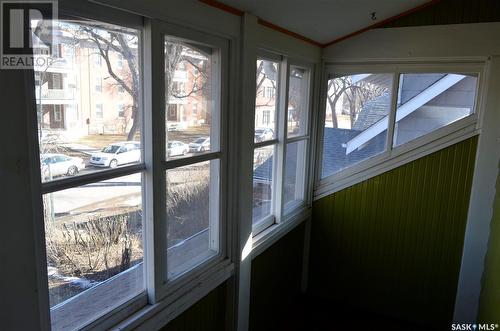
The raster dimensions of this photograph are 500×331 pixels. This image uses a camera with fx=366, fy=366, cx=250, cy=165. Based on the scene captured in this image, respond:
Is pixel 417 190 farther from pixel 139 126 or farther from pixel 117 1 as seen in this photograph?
pixel 117 1

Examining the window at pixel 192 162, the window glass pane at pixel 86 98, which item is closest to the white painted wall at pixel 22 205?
the window glass pane at pixel 86 98

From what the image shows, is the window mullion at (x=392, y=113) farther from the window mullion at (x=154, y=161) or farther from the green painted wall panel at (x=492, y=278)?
the window mullion at (x=154, y=161)

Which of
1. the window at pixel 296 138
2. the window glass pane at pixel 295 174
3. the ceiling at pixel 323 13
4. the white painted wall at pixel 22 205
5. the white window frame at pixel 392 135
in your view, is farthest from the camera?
the window glass pane at pixel 295 174

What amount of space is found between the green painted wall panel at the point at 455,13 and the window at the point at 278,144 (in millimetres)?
938

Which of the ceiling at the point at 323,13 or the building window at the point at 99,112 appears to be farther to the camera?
the ceiling at the point at 323,13

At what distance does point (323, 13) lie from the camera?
7.90 ft

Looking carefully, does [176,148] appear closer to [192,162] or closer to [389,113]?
[192,162]

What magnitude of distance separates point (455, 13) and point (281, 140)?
5.45 feet

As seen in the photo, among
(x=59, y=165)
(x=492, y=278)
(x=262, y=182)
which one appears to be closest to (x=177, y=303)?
(x=59, y=165)

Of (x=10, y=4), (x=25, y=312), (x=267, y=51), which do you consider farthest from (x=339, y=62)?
(x=25, y=312)

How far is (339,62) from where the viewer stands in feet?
10.6

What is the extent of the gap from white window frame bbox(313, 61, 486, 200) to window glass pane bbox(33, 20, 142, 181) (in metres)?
2.19

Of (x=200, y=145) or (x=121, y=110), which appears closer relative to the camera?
(x=121, y=110)

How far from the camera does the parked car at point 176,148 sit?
5.82 feet
